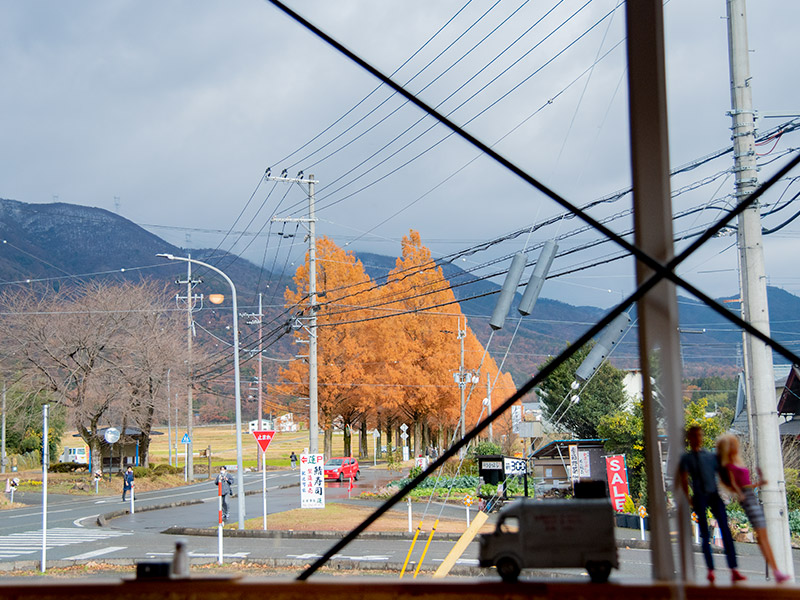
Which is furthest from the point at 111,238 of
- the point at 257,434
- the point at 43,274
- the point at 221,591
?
the point at 221,591

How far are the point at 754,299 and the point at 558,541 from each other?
16.4ft

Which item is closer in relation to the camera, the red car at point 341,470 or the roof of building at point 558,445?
the roof of building at point 558,445

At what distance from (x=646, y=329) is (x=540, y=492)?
10.4 meters

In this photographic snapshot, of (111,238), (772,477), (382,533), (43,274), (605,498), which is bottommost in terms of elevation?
(382,533)

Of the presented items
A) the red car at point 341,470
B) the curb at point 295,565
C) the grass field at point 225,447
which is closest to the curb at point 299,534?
the curb at point 295,565

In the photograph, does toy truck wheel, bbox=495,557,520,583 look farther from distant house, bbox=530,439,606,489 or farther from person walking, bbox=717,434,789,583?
distant house, bbox=530,439,606,489

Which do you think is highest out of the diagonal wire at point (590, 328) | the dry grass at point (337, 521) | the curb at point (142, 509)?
the diagonal wire at point (590, 328)

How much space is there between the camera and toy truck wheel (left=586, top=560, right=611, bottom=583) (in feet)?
5.29

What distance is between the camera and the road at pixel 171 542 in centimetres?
934

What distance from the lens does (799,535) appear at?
9.61m

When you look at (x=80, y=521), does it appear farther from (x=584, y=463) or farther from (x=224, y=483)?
(x=584, y=463)

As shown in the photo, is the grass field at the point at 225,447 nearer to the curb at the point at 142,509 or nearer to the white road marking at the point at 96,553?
the curb at the point at 142,509

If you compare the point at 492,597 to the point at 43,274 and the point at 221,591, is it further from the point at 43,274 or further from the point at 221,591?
the point at 43,274

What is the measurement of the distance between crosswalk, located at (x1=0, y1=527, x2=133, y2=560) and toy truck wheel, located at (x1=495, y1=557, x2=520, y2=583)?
10.8m
